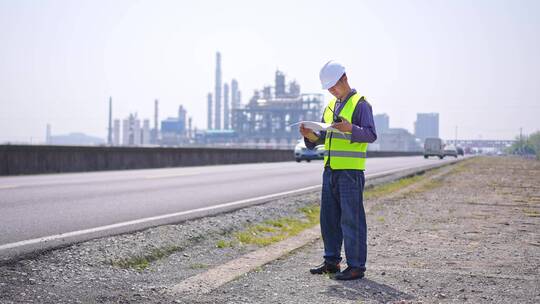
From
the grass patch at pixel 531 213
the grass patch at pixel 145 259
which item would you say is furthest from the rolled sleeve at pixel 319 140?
the grass patch at pixel 531 213

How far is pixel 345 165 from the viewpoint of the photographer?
5.70 m

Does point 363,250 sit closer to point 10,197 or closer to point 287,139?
point 10,197

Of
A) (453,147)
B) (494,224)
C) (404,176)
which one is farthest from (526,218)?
(453,147)

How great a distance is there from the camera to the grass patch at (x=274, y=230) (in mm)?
7832

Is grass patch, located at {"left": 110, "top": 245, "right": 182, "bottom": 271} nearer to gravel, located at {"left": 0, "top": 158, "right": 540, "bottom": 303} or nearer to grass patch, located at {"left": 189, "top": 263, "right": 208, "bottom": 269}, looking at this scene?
gravel, located at {"left": 0, "top": 158, "right": 540, "bottom": 303}

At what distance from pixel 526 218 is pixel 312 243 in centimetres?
422

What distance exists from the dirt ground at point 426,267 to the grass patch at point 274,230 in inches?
27.6

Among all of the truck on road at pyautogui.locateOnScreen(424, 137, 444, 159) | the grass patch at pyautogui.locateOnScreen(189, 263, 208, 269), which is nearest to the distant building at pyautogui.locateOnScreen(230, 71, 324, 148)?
the truck on road at pyautogui.locateOnScreen(424, 137, 444, 159)

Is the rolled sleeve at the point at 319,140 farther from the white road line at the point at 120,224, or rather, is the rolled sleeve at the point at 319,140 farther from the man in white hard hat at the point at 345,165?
the white road line at the point at 120,224

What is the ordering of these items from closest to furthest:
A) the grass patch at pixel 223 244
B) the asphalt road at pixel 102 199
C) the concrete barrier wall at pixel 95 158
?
the grass patch at pixel 223 244, the asphalt road at pixel 102 199, the concrete barrier wall at pixel 95 158

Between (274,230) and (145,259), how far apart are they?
269 cm

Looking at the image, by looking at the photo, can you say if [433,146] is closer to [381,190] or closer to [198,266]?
[381,190]

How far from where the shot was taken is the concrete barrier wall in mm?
20250

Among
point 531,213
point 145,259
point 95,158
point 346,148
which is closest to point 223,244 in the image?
point 145,259
